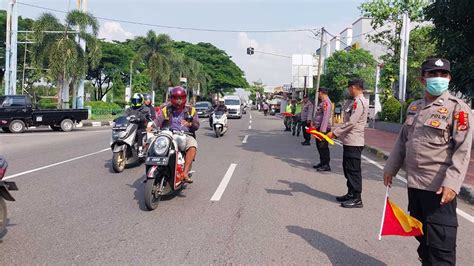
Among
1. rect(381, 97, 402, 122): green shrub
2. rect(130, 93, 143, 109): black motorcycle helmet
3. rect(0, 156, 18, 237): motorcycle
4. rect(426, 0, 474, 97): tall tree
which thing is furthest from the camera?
rect(381, 97, 402, 122): green shrub

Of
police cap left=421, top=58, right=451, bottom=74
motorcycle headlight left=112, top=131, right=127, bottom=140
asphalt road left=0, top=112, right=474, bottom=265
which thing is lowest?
asphalt road left=0, top=112, right=474, bottom=265

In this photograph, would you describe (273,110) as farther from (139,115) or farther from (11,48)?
(139,115)

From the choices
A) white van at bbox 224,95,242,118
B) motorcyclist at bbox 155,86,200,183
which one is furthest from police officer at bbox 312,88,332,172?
white van at bbox 224,95,242,118

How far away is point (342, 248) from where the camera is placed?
4926 millimetres

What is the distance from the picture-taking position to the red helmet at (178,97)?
7141 mm

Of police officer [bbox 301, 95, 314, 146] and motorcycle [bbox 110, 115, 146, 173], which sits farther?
police officer [bbox 301, 95, 314, 146]

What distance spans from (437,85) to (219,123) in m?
15.0

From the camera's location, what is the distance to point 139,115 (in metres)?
10.1

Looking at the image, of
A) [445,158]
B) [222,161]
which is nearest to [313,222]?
[445,158]

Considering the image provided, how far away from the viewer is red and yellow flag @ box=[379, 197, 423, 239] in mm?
3801

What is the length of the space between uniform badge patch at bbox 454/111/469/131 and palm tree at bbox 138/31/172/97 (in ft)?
147

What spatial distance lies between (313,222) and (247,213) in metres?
0.91

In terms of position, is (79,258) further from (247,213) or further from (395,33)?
(395,33)

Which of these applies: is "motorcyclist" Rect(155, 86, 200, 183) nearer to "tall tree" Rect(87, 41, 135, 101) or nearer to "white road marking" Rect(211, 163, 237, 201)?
"white road marking" Rect(211, 163, 237, 201)
